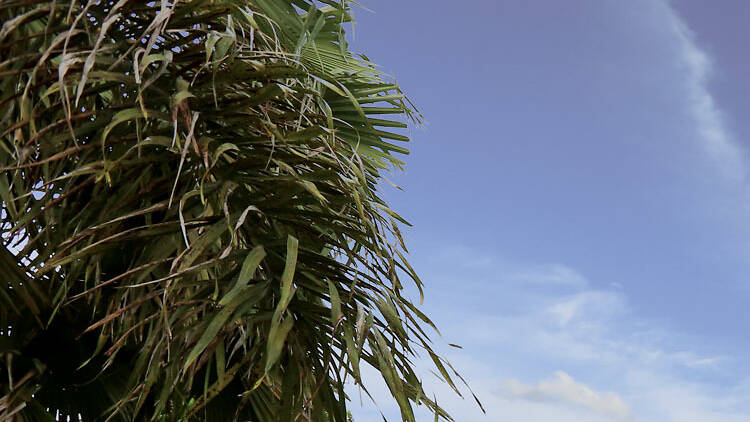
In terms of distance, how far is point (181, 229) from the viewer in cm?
242

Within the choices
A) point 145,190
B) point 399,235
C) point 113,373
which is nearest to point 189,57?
point 145,190

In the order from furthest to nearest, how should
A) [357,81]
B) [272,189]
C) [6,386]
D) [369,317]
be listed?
1. [357,81]
2. [6,386]
3. [272,189]
4. [369,317]

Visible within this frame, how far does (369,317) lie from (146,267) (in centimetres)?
73

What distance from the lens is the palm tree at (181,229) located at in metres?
2.26

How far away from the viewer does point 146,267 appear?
7.62 ft

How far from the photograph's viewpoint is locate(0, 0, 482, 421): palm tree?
2256 mm

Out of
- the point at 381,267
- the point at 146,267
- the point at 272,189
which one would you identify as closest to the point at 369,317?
the point at 381,267

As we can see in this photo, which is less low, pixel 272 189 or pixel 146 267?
pixel 272 189

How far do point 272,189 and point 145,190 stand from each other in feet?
1.46

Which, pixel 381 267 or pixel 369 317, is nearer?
pixel 369 317

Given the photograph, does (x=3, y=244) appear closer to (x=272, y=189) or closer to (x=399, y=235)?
(x=272, y=189)

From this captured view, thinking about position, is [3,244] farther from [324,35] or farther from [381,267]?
[324,35]

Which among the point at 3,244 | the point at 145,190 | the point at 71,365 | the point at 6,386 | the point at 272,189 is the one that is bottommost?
the point at 6,386

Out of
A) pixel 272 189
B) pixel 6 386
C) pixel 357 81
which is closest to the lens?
pixel 272 189
